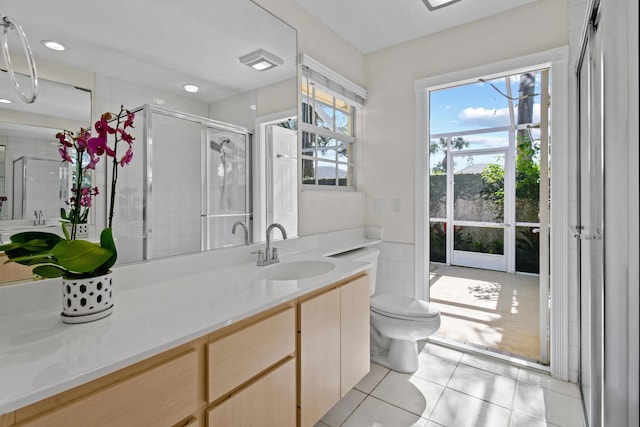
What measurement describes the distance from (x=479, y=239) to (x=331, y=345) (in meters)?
3.90

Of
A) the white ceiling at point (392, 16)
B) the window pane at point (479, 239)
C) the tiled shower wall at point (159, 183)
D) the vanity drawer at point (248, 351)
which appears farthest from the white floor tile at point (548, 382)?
the window pane at point (479, 239)

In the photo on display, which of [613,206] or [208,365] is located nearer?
[613,206]

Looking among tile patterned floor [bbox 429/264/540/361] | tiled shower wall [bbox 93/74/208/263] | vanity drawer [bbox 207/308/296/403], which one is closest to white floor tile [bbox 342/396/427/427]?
vanity drawer [bbox 207/308/296/403]

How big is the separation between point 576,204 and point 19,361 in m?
2.60

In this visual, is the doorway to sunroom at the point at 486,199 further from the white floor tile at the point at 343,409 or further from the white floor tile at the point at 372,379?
the white floor tile at the point at 343,409

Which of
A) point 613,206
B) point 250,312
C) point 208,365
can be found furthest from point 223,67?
point 613,206

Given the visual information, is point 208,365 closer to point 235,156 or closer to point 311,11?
point 235,156

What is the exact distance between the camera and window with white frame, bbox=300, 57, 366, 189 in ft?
7.48

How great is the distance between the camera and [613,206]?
2.71 ft

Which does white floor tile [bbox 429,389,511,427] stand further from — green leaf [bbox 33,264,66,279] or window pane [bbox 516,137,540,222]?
window pane [bbox 516,137,540,222]

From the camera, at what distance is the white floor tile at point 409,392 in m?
1.75

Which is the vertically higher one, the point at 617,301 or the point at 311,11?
the point at 311,11

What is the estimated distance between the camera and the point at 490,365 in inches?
85.0

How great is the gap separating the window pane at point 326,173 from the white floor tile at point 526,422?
6.18ft
